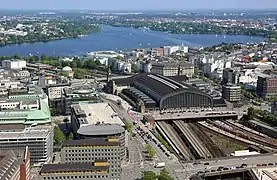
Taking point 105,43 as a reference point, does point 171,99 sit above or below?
above

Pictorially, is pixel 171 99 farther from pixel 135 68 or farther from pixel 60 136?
pixel 135 68

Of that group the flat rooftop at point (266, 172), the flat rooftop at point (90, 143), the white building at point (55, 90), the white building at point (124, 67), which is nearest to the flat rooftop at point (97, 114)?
the flat rooftop at point (90, 143)

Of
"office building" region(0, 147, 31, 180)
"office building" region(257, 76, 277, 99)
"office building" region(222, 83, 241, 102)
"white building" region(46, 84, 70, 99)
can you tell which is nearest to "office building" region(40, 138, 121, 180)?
"office building" region(0, 147, 31, 180)

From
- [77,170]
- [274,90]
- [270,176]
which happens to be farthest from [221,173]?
[274,90]

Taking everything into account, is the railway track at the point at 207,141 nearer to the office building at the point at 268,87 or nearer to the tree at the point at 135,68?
the office building at the point at 268,87

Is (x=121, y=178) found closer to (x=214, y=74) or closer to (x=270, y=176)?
(x=270, y=176)

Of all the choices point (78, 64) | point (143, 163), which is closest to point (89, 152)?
point (143, 163)
